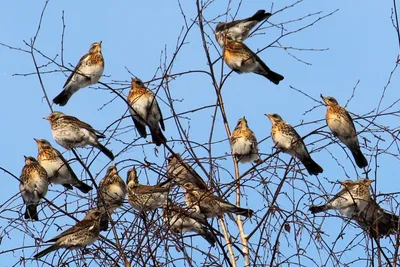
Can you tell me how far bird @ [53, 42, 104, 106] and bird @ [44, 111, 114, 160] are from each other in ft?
0.97

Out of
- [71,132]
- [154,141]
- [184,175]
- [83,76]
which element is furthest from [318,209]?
[83,76]

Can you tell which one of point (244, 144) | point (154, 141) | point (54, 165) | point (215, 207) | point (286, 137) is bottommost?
point (215, 207)

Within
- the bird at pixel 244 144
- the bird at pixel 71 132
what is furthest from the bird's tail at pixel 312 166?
the bird at pixel 71 132

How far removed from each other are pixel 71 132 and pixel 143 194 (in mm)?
2326

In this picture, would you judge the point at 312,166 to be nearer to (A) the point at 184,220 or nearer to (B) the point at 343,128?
(B) the point at 343,128

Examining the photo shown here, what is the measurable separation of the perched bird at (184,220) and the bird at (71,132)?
2412 mm

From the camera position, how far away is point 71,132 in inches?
365

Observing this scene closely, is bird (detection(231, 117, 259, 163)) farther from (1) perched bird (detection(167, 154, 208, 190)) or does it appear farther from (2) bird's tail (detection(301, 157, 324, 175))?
(1) perched bird (detection(167, 154, 208, 190))

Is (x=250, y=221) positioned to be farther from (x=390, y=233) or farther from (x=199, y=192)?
(x=390, y=233)

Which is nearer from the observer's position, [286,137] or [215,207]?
[215,207]

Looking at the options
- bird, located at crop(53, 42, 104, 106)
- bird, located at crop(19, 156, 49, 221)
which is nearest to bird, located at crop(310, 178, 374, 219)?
bird, located at crop(19, 156, 49, 221)

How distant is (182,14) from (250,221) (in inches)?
66.4

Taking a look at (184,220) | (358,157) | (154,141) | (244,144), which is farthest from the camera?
(244,144)

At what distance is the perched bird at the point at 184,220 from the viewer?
5.82 meters
